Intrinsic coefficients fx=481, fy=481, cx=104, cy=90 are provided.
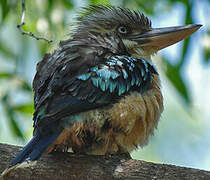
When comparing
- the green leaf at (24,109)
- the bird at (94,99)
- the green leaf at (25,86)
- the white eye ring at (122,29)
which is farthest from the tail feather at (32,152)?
the green leaf at (25,86)

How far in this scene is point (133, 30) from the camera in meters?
5.00

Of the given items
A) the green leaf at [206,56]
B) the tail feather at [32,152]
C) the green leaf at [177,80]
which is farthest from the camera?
the green leaf at [206,56]

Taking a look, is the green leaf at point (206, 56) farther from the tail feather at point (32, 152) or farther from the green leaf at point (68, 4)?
the tail feather at point (32, 152)

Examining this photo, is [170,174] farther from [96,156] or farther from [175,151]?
[175,151]

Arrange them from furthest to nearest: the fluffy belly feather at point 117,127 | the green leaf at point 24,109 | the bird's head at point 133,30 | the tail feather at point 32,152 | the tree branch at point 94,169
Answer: the green leaf at point 24,109
the bird's head at point 133,30
the fluffy belly feather at point 117,127
the tree branch at point 94,169
the tail feather at point 32,152

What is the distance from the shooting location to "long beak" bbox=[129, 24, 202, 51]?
4.86m

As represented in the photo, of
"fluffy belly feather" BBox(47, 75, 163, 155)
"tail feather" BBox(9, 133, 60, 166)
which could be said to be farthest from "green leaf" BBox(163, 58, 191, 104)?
"tail feather" BBox(9, 133, 60, 166)

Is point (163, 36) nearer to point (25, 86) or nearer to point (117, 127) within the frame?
point (117, 127)

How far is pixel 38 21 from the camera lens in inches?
235

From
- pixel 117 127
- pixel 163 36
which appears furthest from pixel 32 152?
pixel 163 36

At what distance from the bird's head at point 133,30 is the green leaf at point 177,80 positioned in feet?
2.66

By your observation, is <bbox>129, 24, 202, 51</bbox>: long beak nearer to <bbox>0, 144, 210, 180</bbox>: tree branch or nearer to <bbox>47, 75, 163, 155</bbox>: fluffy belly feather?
<bbox>47, 75, 163, 155</bbox>: fluffy belly feather

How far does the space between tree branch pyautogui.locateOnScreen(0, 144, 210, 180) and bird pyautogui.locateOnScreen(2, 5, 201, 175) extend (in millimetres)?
157

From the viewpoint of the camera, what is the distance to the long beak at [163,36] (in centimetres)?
486
